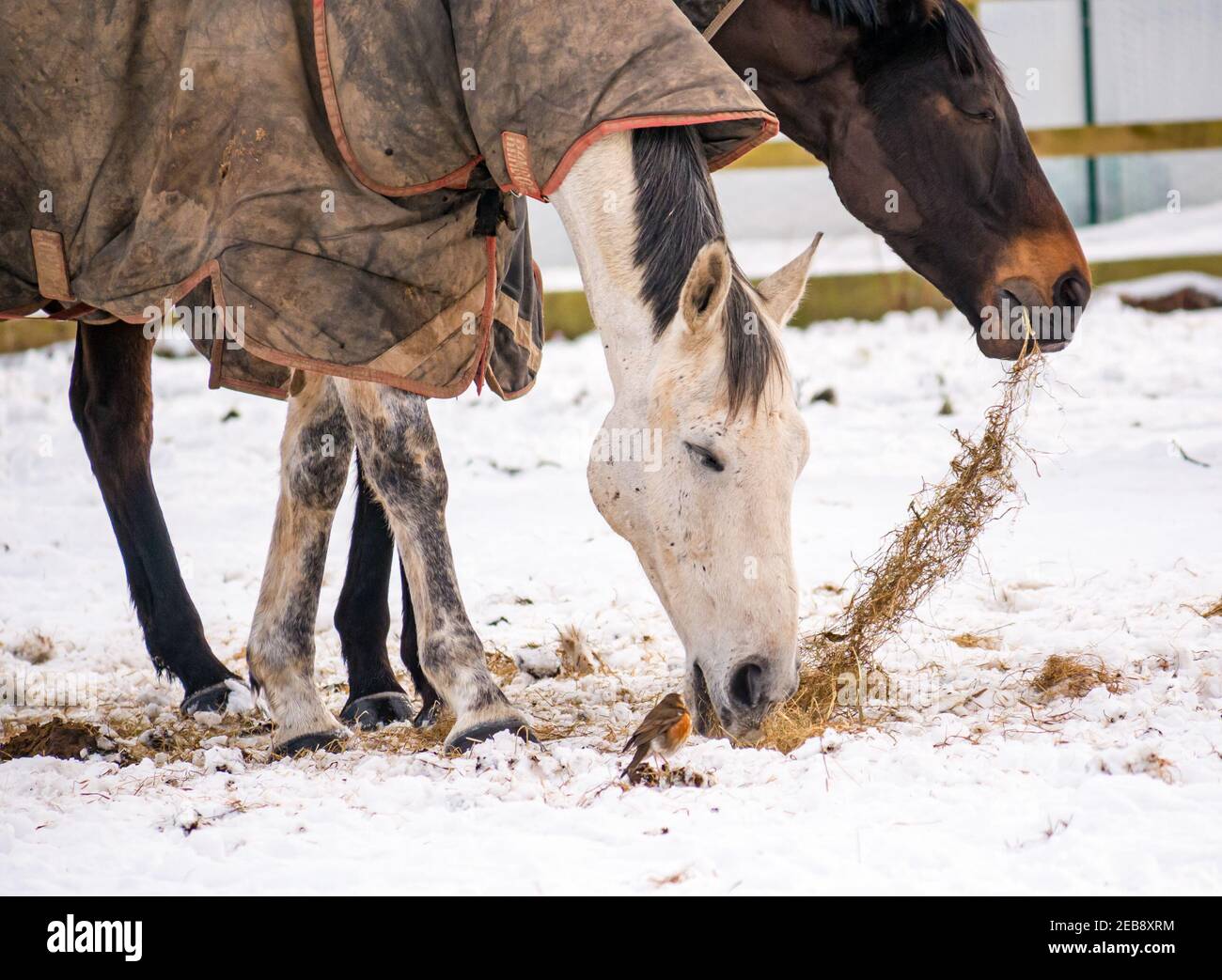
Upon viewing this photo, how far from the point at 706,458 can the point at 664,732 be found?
18.1 inches

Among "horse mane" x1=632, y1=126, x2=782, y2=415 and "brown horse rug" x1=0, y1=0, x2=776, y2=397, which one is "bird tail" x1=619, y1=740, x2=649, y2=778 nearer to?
"horse mane" x1=632, y1=126, x2=782, y2=415

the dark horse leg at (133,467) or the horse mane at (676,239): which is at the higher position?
the horse mane at (676,239)

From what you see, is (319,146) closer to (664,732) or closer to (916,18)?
(664,732)

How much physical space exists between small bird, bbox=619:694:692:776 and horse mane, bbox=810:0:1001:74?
205 cm

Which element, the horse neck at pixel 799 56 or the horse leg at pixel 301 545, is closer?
the horse leg at pixel 301 545

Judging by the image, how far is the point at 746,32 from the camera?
3.55 m

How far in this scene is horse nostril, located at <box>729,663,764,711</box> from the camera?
2.26m

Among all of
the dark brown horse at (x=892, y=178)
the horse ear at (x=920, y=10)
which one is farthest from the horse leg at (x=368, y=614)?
the horse ear at (x=920, y=10)

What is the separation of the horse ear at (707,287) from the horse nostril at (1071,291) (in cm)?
159

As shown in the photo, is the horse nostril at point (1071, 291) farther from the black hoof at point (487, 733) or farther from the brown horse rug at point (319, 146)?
the black hoof at point (487, 733)

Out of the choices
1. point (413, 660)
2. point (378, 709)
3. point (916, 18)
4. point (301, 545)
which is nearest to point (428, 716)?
point (378, 709)

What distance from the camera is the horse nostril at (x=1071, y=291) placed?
3.55 metres

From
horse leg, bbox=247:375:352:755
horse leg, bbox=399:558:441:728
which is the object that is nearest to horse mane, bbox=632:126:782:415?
horse leg, bbox=247:375:352:755
